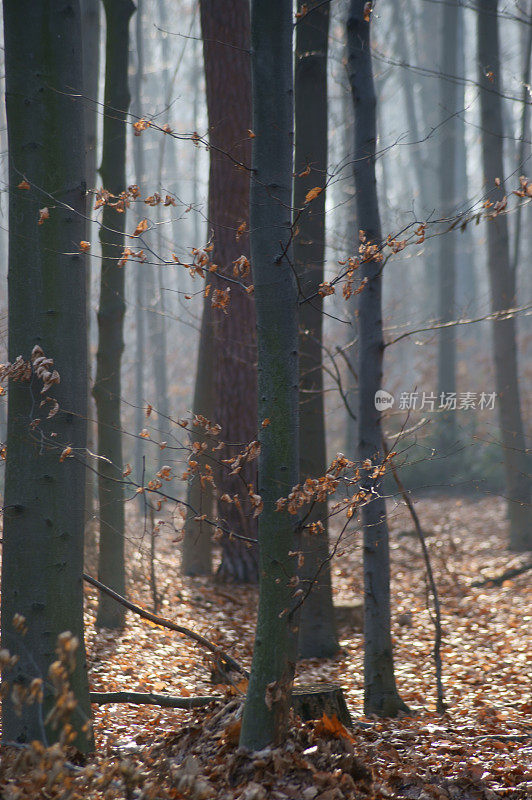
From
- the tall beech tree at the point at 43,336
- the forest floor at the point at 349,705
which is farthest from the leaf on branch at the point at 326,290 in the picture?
the forest floor at the point at 349,705

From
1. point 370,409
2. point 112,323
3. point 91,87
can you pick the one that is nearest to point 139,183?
point 91,87

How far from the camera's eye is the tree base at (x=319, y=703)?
3.80m

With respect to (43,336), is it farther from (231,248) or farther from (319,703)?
(231,248)

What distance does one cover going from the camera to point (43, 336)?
3.41 metres

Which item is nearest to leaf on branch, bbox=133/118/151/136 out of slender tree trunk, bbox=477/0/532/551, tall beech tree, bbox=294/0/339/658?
tall beech tree, bbox=294/0/339/658

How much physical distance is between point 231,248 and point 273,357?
4.99 metres

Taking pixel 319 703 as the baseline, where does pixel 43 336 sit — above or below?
above

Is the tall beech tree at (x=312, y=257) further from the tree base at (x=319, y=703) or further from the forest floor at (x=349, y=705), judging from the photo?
the tree base at (x=319, y=703)

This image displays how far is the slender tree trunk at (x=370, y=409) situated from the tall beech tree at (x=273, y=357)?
1.64 m

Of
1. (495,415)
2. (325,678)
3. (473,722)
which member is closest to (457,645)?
(325,678)

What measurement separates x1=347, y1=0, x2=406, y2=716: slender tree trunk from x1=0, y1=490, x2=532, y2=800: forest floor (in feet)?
0.71

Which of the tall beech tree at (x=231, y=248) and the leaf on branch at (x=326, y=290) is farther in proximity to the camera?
the tall beech tree at (x=231, y=248)

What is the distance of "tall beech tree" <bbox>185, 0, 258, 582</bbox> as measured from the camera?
7.81 metres

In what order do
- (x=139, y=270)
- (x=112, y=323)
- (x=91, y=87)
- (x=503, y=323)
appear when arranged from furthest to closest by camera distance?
(x=139, y=270), (x=503, y=323), (x=91, y=87), (x=112, y=323)
